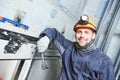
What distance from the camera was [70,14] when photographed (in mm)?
2148

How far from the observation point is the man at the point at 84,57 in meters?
1.47

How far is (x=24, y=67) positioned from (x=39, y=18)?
54 centimetres

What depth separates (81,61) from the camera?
1.54 m

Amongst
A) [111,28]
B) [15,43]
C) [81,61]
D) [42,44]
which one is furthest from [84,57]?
[111,28]

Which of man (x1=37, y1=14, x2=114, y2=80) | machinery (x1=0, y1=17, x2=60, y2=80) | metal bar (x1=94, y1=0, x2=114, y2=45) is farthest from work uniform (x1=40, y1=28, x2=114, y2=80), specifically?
metal bar (x1=94, y1=0, x2=114, y2=45)

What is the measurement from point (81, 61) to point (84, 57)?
0.04m

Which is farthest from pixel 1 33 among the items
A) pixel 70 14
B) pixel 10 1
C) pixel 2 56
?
pixel 70 14

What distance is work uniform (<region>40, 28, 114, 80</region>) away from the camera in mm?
1470

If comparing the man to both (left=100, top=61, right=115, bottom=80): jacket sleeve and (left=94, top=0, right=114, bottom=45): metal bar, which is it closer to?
(left=100, top=61, right=115, bottom=80): jacket sleeve

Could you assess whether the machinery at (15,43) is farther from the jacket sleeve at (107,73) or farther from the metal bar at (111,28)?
the metal bar at (111,28)

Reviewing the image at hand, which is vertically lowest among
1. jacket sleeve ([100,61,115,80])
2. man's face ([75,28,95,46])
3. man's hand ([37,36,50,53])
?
jacket sleeve ([100,61,115,80])

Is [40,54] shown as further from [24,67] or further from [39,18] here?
[39,18]

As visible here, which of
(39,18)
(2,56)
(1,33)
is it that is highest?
(39,18)

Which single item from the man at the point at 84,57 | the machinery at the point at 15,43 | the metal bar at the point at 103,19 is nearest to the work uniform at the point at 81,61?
the man at the point at 84,57
